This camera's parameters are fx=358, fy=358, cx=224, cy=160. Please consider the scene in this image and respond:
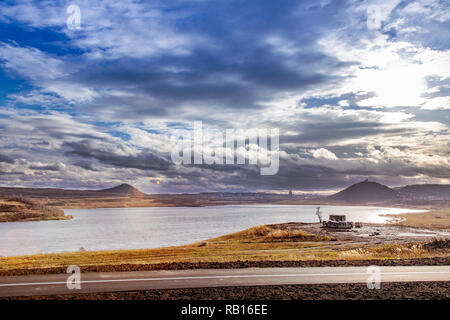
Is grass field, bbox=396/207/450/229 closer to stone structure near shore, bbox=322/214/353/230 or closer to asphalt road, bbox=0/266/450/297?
stone structure near shore, bbox=322/214/353/230

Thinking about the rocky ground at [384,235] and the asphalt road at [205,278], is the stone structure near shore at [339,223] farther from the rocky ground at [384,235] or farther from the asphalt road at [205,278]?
the asphalt road at [205,278]

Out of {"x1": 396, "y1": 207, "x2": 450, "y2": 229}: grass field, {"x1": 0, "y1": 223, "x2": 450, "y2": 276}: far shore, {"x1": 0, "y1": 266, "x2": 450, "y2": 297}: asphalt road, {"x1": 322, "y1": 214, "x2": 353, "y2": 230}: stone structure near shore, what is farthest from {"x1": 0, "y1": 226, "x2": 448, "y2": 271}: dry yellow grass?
{"x1": 396, "y1": 207, "x2": 450, "y2": 229}: grass field

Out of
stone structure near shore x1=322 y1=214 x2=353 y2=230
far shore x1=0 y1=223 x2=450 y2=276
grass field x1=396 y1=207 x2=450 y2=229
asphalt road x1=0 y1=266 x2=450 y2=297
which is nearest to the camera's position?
asphalt road x1=0 y1=266 x2=450 y2=297

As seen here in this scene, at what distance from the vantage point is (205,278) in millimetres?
16953

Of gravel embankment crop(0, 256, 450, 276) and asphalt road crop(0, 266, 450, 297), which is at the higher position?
asphalt road crop(0, 266, 450, 297)

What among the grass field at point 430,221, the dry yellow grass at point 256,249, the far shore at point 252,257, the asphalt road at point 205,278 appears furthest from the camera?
the grass field at point 430,221

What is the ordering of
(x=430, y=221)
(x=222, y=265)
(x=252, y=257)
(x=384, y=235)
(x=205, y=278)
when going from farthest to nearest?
(x=430, y=221) < (x=384, y=235) < (x=252, y=257) < (x=222, y=265) < (x=205, y=278)

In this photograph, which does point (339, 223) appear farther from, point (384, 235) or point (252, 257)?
point (252, 257)

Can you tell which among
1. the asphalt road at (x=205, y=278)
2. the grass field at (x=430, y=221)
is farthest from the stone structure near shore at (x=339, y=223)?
the asphalt road at (x=205, y=278)

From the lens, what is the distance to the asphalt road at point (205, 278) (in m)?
15.2

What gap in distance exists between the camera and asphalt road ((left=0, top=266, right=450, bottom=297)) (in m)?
15.2

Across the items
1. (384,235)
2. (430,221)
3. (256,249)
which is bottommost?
(430,221)

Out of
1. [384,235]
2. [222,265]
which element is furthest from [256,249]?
[384,235]
